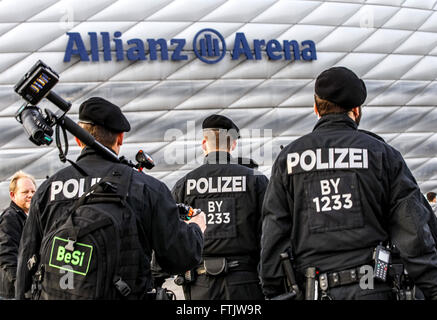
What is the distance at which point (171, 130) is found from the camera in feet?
21.4

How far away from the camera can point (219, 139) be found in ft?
10.0

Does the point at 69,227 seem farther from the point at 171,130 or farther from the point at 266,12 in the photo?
the point at 266,12

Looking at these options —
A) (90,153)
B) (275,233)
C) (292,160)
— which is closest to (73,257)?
(90,153)

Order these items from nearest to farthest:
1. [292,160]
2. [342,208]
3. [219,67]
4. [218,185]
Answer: [342,208] < [292,160] < [218,185] < [219,67]

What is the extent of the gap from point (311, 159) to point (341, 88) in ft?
0.93

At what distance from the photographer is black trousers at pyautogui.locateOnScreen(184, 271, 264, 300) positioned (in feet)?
9.21

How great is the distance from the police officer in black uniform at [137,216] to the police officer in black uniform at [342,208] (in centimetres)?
38

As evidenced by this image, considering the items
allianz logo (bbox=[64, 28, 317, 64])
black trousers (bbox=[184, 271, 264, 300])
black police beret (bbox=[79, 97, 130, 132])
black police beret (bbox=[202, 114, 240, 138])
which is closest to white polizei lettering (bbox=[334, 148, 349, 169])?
black police beret (bbox=[79, 97, 130, 132])

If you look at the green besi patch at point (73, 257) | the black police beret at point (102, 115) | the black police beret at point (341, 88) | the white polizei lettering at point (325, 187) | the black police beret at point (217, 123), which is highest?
the black police beret at point (217, 123)

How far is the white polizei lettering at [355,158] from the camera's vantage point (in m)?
1.80

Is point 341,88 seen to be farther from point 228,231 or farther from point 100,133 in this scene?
point 228,231

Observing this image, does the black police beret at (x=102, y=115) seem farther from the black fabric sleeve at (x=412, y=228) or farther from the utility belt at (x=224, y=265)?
the utility belt at (x=224, y=265)

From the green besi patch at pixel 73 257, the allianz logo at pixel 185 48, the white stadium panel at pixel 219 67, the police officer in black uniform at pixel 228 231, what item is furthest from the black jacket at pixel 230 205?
the allianz logo at pixel 185 48

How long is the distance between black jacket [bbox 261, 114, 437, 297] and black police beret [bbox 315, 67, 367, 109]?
0.20 feet
